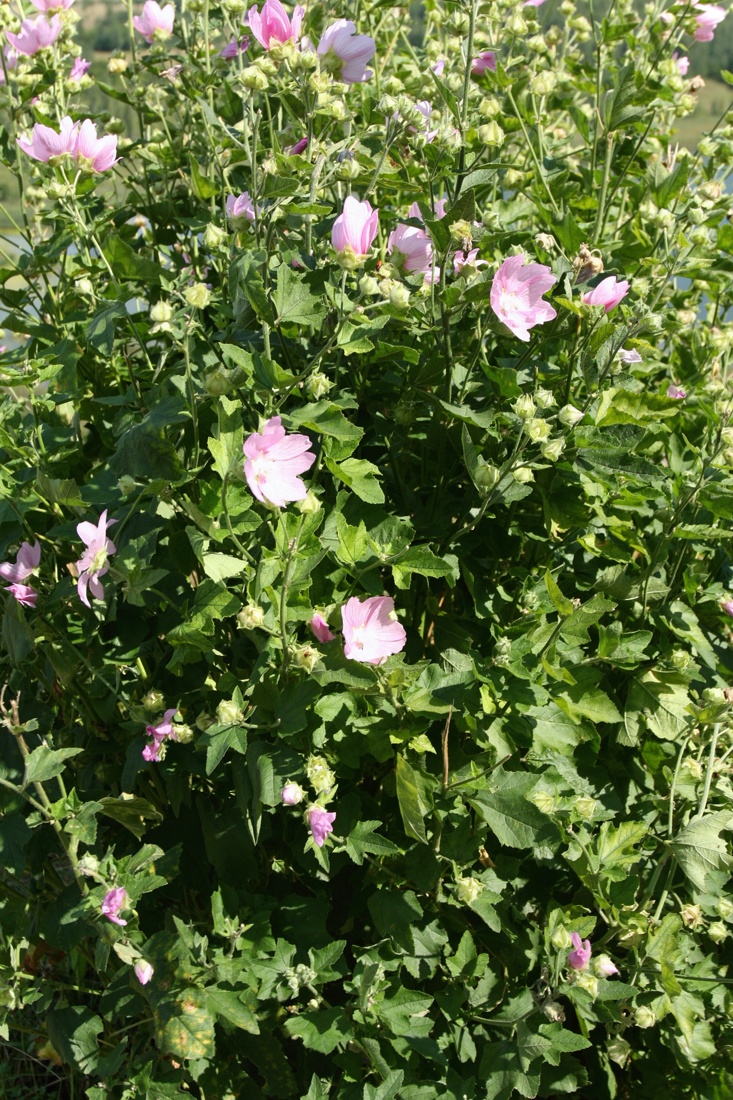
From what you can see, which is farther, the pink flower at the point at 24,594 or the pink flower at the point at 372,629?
the pink flower at the point at 24,594

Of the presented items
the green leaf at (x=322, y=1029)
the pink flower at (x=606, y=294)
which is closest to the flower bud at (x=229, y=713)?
the green leaf at (x=322, y=1029)

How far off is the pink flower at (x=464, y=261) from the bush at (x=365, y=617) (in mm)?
14

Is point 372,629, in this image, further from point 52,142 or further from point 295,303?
point 52,142

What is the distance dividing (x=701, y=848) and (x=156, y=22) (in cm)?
195

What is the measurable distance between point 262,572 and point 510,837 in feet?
1.85

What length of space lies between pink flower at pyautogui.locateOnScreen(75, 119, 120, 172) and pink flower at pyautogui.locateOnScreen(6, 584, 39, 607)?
0.76 metres

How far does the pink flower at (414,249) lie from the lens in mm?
1590

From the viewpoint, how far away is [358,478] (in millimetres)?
1552

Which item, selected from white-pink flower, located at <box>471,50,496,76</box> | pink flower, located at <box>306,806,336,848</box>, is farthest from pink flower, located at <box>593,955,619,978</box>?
white-pink flower, located at <box>471,50,496,76</box>

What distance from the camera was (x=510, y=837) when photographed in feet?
4.97

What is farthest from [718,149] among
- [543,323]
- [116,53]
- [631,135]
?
[116,53]

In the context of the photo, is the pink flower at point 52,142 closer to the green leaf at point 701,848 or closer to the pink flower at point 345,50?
the pink flower at point 345,50

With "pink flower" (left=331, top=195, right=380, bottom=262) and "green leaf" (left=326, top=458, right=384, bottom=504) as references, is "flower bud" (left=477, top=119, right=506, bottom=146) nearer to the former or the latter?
"pink flower" (left=331, top=195, right=380, bottom=262)

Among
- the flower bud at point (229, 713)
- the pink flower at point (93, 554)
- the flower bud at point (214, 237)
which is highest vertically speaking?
the flower bud at point (214, 237)
